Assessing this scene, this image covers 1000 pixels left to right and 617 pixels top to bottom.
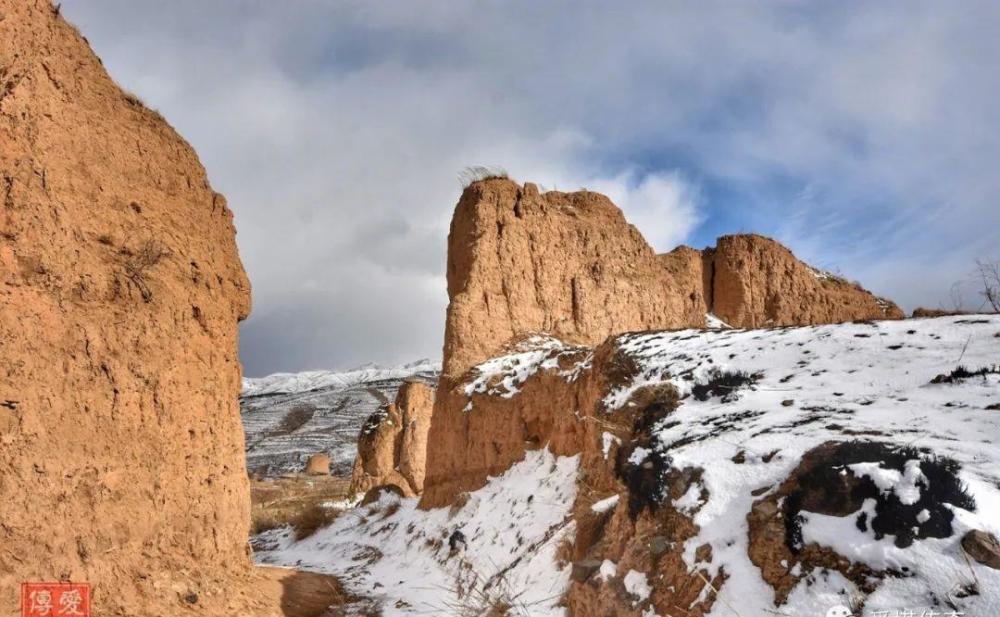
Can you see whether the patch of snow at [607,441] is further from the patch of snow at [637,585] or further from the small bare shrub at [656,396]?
the patch of snow at [637,585]

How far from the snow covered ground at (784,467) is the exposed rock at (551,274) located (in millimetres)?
4280

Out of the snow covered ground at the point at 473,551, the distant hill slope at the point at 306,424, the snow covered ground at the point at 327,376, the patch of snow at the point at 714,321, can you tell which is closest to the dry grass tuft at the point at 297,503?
the snow covered ground at the point at 473,551

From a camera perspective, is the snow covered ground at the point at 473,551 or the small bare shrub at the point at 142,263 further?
the snow covered ground at the point at 473,551

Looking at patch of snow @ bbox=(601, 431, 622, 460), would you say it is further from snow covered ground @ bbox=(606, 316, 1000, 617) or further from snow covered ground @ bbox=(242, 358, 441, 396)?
snow covered ground @ bbox=(242, 358, 441, 396)

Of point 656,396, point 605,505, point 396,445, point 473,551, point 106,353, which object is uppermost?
point 106,353

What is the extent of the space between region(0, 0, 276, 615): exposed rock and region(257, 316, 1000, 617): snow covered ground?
351 centimetres

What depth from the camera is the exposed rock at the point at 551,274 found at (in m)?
16.6

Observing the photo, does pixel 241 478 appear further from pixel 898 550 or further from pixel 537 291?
pixel 537 291

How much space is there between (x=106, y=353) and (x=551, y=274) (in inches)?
537

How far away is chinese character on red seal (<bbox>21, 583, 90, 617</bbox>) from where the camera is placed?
17.1 feet

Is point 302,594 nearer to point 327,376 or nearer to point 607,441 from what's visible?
point 607,441

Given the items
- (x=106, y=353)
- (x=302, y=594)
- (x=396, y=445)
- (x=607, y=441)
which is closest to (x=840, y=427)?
(x=607, y=441)

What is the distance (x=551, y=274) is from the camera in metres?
18.4

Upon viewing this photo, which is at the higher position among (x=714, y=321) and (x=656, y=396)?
(x=714, y=321)
